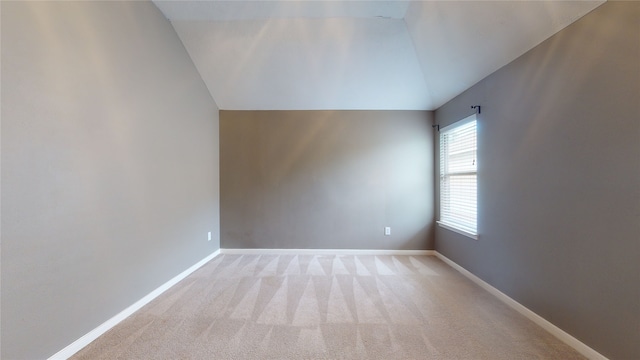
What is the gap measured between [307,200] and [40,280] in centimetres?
298

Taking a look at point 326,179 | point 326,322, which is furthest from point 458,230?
point 326,322

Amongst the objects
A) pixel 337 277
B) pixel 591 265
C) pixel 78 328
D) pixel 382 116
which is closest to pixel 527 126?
pixel 591 265

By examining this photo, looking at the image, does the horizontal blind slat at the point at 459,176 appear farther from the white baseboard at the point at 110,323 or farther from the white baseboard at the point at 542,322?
the white baseboard at the point at 110,323

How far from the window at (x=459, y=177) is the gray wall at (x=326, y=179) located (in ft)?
1.01

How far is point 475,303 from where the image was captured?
7.87 ft

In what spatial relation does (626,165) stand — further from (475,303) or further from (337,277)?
(337,277)

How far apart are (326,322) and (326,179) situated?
91.7 inches

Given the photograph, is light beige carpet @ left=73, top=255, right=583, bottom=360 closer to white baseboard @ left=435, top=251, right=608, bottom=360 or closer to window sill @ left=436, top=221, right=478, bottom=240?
white baseboard @ left=435, top=251, right=608, bottom=360

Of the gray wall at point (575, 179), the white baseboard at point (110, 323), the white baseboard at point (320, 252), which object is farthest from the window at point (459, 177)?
the white baseboard at point (110, 323)

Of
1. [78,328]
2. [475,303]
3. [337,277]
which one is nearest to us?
[78,328]

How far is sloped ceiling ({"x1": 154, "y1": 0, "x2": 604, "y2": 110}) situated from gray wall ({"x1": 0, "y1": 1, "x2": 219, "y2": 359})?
0.58m

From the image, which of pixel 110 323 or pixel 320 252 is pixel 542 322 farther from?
pixel 110 323

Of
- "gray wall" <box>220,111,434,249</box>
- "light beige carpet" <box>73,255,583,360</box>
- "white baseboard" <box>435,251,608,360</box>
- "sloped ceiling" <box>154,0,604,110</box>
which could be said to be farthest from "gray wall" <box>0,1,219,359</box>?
"white baseboard" <box>435,251,608,360</box>

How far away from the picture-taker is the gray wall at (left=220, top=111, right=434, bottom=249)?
403cm
